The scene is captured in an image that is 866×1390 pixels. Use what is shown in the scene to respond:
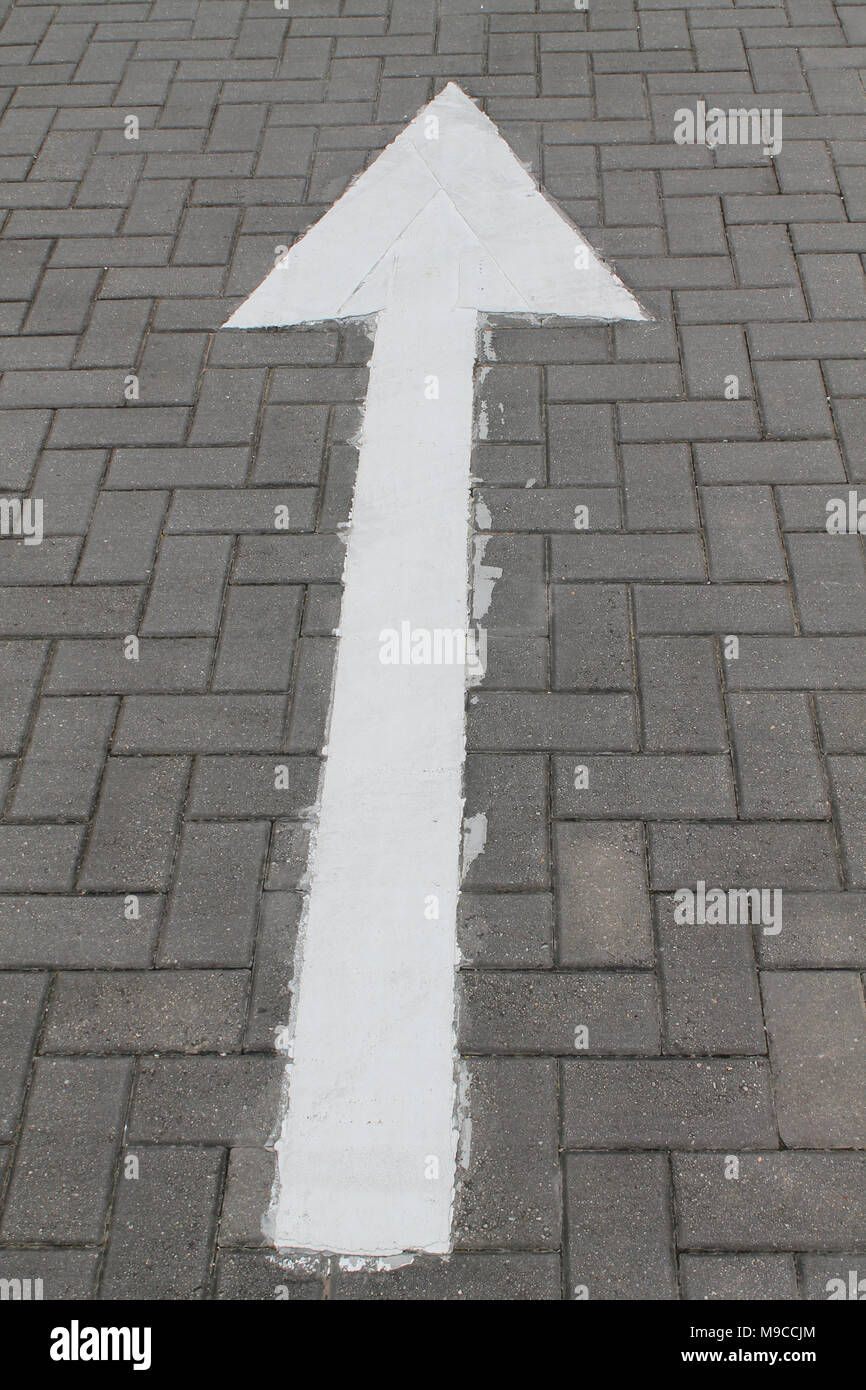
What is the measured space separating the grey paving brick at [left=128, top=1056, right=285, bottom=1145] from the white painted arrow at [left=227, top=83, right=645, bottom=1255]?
0.19ft

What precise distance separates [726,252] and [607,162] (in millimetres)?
729

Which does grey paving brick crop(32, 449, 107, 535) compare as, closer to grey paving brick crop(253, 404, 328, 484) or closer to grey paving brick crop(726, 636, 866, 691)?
grey paving brick crop(253, 404, 328, 484)

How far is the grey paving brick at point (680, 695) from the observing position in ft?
9.83

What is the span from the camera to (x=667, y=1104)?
248 centimetres

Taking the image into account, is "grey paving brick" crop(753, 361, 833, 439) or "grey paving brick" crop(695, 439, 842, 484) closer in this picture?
"grey paving brick" crop(695, 439, 842, 484)

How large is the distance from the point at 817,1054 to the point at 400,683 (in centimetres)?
139

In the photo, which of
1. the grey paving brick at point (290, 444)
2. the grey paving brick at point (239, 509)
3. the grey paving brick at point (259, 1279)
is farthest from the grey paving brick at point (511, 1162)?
the grey paving brick at point (290, 444)

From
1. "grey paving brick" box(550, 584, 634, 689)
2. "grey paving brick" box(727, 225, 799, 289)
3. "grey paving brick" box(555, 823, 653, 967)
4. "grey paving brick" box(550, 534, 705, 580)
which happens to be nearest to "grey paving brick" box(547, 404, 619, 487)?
"grey paving brick" box(550, 534, 705, 580)

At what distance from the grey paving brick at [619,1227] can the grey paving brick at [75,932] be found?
3.67 feet

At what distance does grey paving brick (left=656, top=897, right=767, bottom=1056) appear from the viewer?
2547mm

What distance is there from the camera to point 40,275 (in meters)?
4.27

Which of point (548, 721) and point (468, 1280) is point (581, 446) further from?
point (468, 1280)

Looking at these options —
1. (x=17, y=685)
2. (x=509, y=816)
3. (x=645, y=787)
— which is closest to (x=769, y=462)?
(x=645, y=787)
